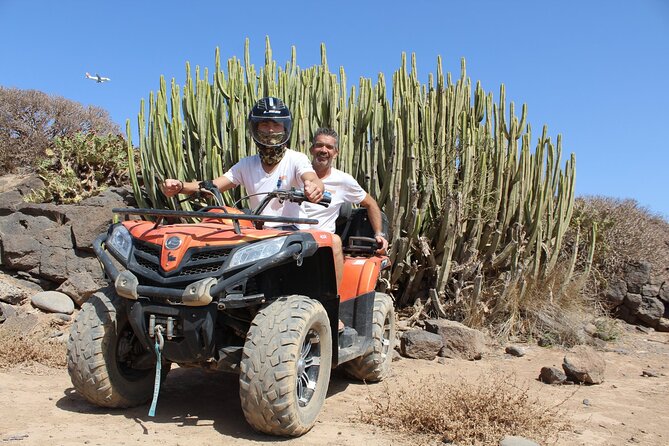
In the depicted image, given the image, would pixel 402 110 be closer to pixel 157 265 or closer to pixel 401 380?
pixel 401 380

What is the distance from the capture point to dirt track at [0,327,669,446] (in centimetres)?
371

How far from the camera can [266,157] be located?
4633 mm

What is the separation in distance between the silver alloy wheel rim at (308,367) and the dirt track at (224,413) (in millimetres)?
226

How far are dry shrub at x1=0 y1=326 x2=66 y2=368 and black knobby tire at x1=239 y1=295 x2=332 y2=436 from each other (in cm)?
Answer: 277

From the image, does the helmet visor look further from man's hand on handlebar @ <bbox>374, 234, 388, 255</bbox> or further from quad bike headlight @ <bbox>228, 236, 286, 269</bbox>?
man's hand on handlebar @ <bbox>374, 234, 388, 255</bbox>

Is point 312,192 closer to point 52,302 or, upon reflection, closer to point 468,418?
point 468,418

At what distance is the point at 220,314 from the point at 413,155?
4.32 meters

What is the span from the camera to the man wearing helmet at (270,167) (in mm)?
4406

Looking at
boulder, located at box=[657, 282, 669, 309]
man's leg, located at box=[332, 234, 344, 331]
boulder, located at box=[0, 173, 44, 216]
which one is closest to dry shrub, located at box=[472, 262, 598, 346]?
boulder, located at box=[657, 282, 669, 309]

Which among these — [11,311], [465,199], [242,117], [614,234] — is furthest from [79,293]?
[614,234]

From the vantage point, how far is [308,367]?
13.4ft

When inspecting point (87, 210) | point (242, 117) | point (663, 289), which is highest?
point (242, 117)

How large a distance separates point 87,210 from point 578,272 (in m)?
6.59

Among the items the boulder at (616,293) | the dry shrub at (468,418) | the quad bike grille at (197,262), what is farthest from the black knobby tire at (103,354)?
the boulder at (616,293)
